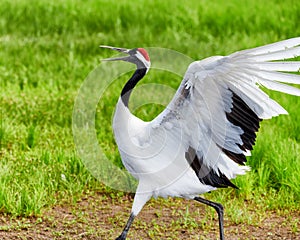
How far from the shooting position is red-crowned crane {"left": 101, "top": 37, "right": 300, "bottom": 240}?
12.9 feet

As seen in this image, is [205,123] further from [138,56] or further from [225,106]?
[138,56]

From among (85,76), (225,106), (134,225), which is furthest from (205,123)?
(85,76)

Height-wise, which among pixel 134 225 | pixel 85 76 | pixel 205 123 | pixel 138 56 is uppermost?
pixel 138 56

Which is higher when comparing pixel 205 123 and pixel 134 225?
pixel 205 123

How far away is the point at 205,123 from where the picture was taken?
14.0 feet

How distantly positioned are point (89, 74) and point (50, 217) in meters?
3.18

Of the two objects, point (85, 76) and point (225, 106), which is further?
point (85, 76)

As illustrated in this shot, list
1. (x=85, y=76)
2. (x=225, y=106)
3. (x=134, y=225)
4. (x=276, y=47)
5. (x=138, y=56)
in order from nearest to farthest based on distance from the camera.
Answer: (x=276, y=47) < (x=225, y=106) < (x=138, y=56) < (x=134, y=225) < (x=85, y=76)

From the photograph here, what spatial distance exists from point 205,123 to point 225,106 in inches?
6.4

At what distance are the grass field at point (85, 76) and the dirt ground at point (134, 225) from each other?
90mm

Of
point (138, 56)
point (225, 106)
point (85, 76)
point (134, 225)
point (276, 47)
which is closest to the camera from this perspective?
point (276, 47)

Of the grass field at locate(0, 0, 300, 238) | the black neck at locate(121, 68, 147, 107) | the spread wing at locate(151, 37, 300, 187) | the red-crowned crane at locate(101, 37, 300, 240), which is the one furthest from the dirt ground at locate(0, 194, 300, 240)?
the black neck at locate(121, 68, 147, 107)

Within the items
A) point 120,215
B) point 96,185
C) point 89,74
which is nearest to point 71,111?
point 89,74

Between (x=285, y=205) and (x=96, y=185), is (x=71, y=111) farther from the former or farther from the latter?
(x=285, y=205)
